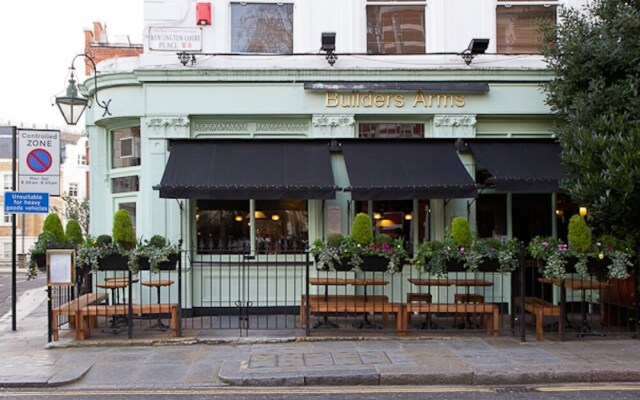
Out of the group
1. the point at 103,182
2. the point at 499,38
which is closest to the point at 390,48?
the point at 499,38

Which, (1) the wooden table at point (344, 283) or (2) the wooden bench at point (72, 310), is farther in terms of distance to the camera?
(1) the wooden table at point (344, 283)

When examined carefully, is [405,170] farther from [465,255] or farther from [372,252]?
[465,255]

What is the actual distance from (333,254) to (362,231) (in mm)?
609

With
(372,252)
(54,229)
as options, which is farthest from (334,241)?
(54,229)

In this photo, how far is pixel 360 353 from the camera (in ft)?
29.4

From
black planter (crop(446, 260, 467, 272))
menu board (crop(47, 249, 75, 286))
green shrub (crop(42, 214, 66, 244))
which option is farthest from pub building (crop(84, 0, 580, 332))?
menu board (crop(47, 249, 75, 286))

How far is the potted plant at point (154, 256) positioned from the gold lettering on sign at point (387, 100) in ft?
13.8

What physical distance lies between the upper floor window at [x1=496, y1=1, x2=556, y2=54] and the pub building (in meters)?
0.02

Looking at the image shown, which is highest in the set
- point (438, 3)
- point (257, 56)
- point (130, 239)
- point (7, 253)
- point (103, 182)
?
point (438, 3)

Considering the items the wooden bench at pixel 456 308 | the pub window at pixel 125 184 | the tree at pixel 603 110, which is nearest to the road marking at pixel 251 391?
the wooden bench at pixel 456 308

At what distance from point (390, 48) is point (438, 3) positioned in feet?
4.29

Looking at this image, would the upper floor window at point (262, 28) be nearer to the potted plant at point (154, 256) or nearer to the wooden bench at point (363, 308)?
the potted plant at point (154, 256)

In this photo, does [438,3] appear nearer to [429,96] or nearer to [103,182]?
[429,96]

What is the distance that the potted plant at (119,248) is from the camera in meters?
10.0
